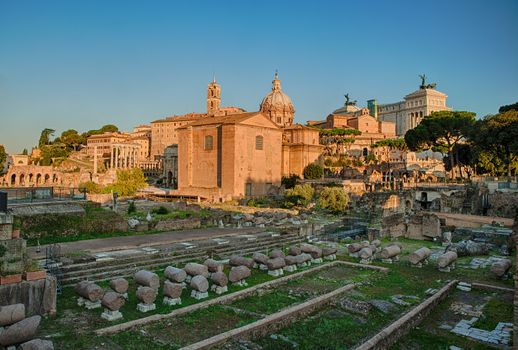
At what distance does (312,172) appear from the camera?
182 feet

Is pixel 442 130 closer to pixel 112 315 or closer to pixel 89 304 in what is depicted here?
pixel 89 304

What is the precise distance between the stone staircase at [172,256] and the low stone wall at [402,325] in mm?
6923

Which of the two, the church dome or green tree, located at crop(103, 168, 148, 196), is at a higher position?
→ the church dome

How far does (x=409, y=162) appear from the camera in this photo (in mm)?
64625

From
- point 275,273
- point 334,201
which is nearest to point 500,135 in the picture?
point 334,201

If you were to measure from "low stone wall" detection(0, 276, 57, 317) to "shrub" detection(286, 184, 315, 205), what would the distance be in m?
30.6

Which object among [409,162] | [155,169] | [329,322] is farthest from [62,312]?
[155,169]

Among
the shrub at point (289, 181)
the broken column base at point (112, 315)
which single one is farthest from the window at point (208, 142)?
the broken column base at point (112, 315)

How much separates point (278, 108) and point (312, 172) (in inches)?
683

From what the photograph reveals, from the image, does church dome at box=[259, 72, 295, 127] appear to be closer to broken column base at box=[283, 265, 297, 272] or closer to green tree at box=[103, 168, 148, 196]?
green tree at box=[103, 168, 148, 196]

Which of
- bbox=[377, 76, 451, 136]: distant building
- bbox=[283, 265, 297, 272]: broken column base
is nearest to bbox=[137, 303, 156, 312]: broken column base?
bbox=[283, 265, 297, 272]: broken column base

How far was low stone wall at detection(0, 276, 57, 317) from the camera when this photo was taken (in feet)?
26.8

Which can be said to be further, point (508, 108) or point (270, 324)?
point (508, 108)

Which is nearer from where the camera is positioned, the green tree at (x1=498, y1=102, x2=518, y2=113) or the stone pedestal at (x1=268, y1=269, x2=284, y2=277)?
the stone pedestal at (x1=268, y1=269, x2=284, y2=277)
